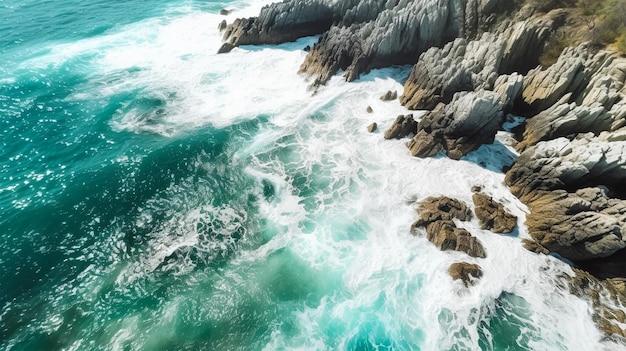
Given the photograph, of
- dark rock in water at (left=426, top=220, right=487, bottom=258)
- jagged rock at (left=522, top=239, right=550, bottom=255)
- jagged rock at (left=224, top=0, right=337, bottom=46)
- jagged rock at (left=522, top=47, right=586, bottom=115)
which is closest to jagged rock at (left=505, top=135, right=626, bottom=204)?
jagged rock at (left=522, top=239, right=550, bottom=255)

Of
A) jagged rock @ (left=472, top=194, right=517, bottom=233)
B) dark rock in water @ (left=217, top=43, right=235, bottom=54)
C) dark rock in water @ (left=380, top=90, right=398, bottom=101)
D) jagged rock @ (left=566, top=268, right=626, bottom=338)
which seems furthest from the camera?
dark rock in water @ (left=217, top=43, right=235, bottom=54)

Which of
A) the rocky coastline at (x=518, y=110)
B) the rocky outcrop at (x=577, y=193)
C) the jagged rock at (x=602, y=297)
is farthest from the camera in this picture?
the rocky coastline at (x=518, y=110)

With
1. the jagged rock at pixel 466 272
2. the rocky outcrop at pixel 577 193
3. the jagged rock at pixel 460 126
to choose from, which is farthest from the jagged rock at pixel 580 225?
the jagged rock at pixel 460 126

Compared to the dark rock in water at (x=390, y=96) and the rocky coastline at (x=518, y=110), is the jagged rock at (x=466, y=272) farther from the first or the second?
the dark rock in water at (x=390, y=96)


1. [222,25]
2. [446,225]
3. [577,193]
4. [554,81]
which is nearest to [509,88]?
[554,81]

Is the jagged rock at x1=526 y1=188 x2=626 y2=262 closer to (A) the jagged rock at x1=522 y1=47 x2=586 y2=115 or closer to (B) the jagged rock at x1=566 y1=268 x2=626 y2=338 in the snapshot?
(B) the jagged rock at x1=566 y1=268 x2=626 y2=338

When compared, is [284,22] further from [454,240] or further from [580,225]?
[580,225]
